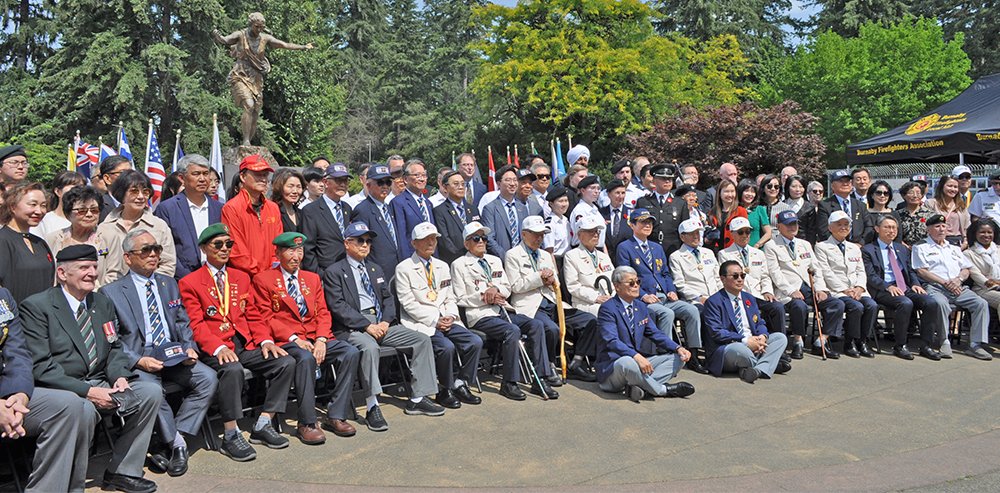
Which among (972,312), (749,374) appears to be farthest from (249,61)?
(972,312)

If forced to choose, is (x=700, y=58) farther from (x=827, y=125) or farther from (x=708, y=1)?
(x=708, y=1)

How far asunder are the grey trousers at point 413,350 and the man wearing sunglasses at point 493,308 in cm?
73

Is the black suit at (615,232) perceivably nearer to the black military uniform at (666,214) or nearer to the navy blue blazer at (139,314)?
the black military uniform at (666,214)

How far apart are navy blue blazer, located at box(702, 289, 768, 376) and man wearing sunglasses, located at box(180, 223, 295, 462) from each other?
404 cm

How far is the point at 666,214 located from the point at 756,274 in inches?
47.2

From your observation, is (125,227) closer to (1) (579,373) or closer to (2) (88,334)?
(2) (88,334)

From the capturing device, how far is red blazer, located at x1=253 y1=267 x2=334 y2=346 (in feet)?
18.2

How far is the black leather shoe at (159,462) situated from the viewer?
4.77 m

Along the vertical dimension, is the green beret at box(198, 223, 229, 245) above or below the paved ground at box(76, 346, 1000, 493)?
above

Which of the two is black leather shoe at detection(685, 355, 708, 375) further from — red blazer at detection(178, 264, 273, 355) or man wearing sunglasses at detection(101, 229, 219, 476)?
man wearing sunglasses at detection(101, 229, 219, 476)

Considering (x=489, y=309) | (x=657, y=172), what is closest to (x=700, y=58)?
(x=657, y=172)

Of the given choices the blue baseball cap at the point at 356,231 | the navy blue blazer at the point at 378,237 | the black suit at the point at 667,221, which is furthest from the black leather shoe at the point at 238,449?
the black suit at the point at 667,221

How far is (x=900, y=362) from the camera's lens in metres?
7.81

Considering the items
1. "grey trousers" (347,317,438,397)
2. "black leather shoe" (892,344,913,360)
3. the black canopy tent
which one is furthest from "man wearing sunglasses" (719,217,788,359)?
the black canopy tent
